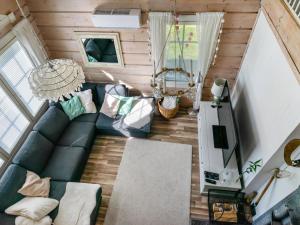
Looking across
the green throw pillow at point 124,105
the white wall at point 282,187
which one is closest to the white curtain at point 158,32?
the green throw pillow at point 124,105

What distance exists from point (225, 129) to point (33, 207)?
10.0 feet

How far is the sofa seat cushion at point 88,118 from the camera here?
446 cm

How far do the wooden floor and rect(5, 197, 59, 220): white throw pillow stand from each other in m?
0.80

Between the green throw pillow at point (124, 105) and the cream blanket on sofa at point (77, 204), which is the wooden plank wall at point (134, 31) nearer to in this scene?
the green throw pillow at point (124, 105)

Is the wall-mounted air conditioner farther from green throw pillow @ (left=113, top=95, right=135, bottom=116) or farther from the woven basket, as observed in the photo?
the woven basket

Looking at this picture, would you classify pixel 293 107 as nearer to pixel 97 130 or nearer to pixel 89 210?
pixel 89 210

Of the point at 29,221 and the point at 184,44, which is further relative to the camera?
the point at 184,44

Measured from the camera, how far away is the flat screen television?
3.21m

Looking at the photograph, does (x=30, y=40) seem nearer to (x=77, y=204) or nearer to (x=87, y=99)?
(x=87, y=99)

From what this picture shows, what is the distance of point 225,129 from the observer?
3.54 meters

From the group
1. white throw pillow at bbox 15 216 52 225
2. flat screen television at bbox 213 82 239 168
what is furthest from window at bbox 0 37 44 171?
flat screen television at bbox 213 82 239 168

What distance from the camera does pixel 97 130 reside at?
4535mm

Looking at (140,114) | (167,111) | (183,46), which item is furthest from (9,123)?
(183,46)

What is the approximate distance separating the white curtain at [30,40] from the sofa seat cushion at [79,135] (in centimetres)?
142
